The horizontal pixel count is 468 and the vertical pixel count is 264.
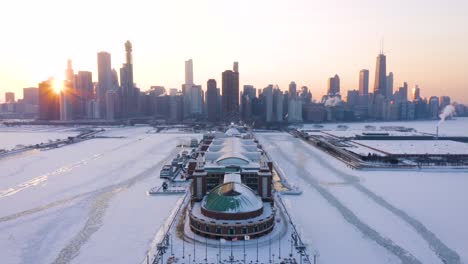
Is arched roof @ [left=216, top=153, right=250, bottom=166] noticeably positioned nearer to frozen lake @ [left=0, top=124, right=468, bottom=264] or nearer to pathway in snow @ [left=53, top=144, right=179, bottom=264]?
frozen lake @ [left=0, top=124, right=468, bottom=264]

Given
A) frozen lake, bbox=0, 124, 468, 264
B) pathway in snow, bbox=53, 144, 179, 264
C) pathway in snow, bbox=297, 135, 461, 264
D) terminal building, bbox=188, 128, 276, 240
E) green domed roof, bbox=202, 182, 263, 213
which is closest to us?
pathway in snow, bbox=297, 135, 461, 264

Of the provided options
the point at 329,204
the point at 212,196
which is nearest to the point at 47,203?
the point at 212,196

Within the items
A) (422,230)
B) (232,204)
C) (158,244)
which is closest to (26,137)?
(158,244)

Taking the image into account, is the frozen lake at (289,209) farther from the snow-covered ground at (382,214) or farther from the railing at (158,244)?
the railing at (158,244)

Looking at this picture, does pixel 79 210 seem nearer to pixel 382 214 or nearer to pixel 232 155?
pixel 232 155

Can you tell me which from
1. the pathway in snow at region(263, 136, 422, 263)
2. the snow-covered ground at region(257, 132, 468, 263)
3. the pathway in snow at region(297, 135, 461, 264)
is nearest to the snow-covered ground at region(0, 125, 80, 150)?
the snow-covered ground at region(257, 132, 468, 263)

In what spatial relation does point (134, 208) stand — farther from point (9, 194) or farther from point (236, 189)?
point (9, 194)
